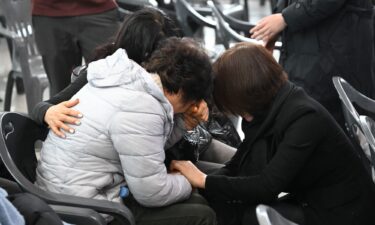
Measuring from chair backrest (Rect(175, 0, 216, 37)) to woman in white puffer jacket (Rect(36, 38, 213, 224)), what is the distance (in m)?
2.17

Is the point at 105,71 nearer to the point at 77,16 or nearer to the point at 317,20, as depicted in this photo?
the point at 317,20

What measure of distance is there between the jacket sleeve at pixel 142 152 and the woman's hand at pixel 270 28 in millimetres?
819

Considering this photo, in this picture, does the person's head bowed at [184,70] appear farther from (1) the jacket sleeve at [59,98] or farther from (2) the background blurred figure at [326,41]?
(2) the background blurred figure at [326,41]

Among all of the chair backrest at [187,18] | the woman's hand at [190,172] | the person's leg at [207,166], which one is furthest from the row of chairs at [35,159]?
the chair backrest at [187,18]

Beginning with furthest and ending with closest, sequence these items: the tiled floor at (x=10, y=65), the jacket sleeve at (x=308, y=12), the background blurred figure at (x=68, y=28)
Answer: the tiled floor at (x=10, y=65) < the background blurred figure at (x=68, y=28) < the jacket sleeve at (x=308, y=12)

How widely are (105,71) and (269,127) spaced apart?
0.48m

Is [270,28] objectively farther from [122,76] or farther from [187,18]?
[187,18]

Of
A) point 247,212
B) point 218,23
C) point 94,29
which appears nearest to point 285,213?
point 247,212

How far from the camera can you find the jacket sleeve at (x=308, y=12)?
2174 millimetres

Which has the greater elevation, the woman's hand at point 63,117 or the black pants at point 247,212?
the woman's hand at point 63,117

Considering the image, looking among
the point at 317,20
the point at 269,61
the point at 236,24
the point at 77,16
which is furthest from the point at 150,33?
the point at 236,24

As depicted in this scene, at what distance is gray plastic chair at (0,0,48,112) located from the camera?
3.12 m

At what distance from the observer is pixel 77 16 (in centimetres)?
282

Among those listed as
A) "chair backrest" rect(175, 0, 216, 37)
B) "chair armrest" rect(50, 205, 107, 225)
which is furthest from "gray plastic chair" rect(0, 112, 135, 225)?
"chair backrest" rect(175, 0, 216, 37)
